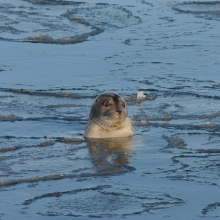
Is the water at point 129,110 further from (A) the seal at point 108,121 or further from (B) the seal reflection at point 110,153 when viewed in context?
(A) the seal at point 108,121

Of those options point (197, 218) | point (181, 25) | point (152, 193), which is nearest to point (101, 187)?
point (152, 193)

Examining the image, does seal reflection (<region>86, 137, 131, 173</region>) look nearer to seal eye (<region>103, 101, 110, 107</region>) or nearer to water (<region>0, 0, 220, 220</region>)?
water (<region>0, 0, 220, 220</region>)

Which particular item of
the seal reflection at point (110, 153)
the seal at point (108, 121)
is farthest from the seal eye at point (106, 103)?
the seal reflection at point (110, 153)

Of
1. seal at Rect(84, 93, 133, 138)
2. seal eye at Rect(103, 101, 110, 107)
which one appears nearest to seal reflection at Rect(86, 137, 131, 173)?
seal at Rect(84, 93, 133, 138)

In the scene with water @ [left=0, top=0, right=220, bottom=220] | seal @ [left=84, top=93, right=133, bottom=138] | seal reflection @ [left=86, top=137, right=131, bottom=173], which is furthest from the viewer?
seal @ [left=84, top=93, right=133, bottom=138]

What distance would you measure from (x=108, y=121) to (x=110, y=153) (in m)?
0.88

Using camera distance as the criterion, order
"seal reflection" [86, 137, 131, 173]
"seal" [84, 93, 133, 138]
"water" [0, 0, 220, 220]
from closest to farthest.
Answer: "water" [0, 0, 220, 220], "seal reflection" [86, 137, 131, 173], "seal" [84, 93, 133, 138]

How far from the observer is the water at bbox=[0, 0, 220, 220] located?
212 inches

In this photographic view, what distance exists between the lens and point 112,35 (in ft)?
48.5

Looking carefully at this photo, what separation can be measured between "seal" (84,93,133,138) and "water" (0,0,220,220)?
202mm

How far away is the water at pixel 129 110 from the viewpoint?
212 inches

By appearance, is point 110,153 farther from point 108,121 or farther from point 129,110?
point 129,110

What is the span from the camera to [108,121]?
311 inches

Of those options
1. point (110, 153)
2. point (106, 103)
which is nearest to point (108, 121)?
point (106, 103)
